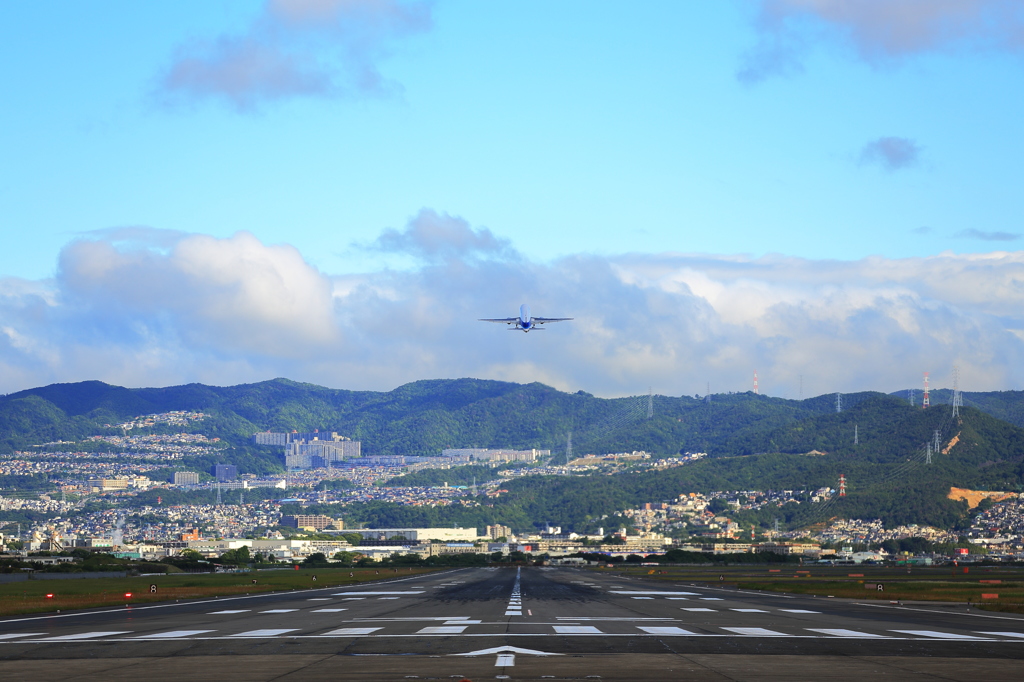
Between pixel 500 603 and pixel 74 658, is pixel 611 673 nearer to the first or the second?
pixel 74 658

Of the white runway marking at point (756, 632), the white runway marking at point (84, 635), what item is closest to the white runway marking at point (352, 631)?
the white runway marking at point (84, 635)

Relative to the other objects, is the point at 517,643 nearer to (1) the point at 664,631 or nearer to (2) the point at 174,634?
(1) the point at 664,631

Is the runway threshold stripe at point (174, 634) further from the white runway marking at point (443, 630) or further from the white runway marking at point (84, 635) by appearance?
the white runway marking at point (443, 630)

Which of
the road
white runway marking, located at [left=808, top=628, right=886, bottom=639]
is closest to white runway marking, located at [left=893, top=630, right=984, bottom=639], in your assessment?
the road

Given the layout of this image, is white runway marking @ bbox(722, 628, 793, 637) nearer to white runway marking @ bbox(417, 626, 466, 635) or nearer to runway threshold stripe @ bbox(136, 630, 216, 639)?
white runway marking @ bbox(417, 626, 466, 635)

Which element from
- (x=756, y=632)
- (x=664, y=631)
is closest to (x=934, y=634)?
(x=756, y=632)

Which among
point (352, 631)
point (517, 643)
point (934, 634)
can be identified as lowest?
point (352, 631)
